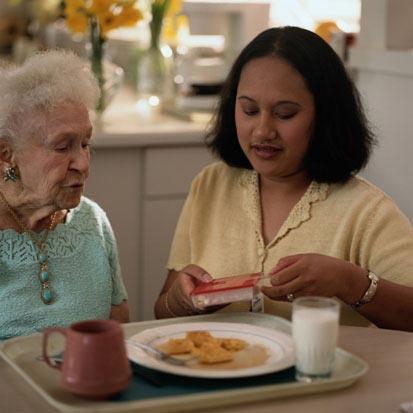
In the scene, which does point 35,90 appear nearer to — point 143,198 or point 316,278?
point 316,278

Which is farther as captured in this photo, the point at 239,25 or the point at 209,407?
the point at 239,25

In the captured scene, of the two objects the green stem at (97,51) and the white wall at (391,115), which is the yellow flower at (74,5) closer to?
the green stem at (97,51)

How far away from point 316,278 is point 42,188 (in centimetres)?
54

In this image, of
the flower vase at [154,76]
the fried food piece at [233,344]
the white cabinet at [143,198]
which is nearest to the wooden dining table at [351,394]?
the fried food piece at [233,344]

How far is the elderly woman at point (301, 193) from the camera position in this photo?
1.97 meters

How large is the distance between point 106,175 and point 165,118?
0.45 metres

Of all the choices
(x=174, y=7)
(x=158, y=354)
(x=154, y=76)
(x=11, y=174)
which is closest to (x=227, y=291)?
(x=158, y=354)

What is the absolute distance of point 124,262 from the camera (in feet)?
11.1

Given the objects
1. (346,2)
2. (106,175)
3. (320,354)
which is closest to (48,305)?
(320,354)

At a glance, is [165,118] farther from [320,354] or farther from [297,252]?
[320,354]

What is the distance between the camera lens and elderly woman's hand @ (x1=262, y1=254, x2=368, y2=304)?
71.4 inches

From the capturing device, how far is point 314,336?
1.51 metres

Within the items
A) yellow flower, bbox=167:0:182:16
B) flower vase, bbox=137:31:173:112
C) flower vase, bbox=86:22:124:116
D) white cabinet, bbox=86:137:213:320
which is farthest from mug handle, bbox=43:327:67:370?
yellow flower, bbox=167:0:182:16

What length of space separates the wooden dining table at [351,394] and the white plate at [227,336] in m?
0.06
